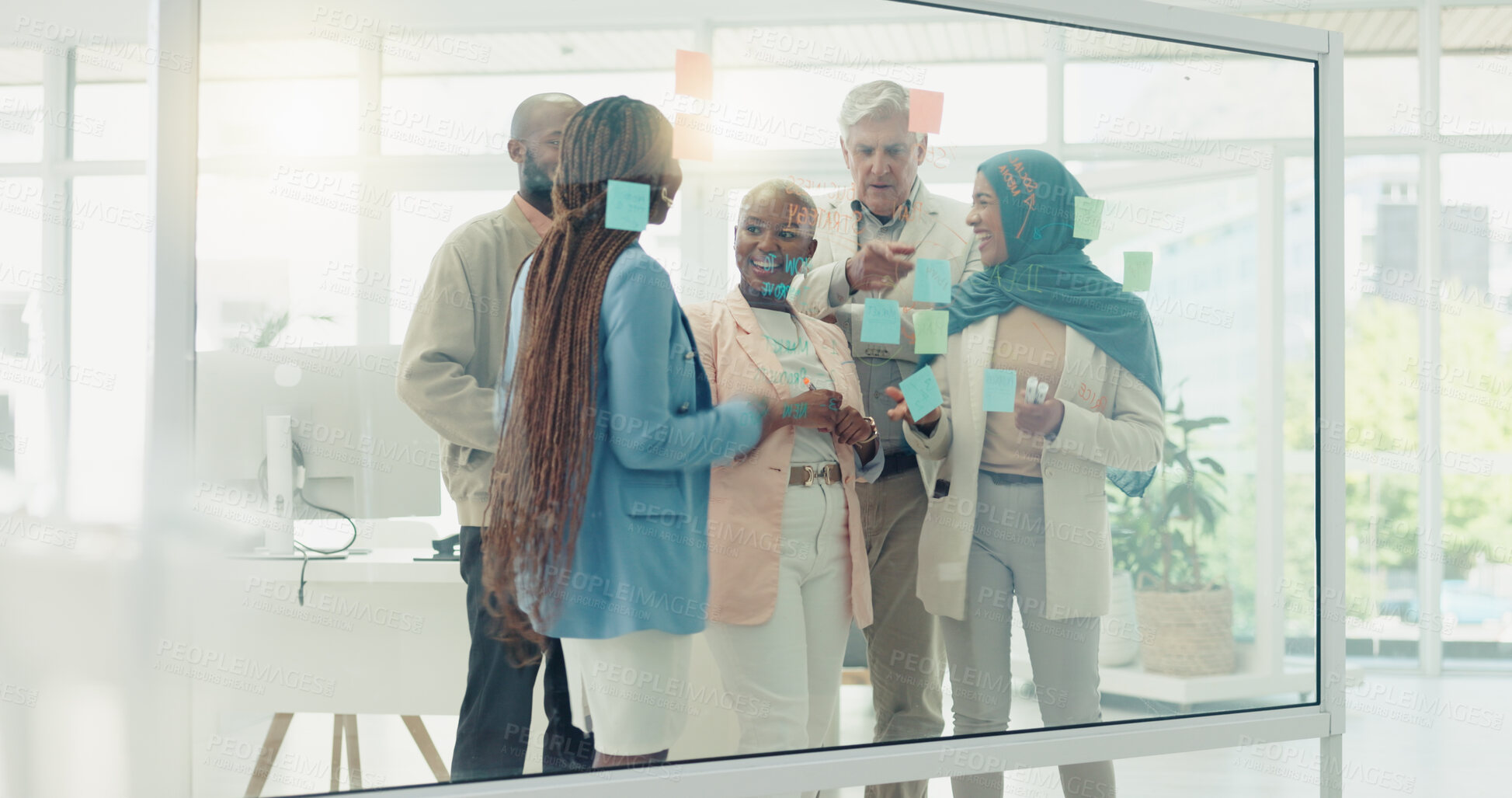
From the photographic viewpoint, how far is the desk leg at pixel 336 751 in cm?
158

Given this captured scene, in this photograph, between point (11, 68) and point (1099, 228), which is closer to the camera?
point (11, 68)

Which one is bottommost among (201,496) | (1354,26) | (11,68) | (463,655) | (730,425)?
(463,655)

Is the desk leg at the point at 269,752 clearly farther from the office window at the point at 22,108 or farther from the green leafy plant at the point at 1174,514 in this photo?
the green leafy plant at the point at 1174,514

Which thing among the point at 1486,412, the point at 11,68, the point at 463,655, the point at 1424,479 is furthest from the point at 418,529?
the point at 1486,412

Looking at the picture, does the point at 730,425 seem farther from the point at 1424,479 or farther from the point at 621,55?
the point at 1424,479

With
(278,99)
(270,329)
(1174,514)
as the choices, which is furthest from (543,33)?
(1174,514)

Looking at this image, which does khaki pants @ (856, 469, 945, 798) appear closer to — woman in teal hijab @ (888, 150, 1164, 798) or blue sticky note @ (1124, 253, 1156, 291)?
woman in teal hijab @ (888, 150, 1164, 798)

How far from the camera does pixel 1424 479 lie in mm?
4184

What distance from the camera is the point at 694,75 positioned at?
172cm

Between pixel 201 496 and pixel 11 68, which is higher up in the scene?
pixel 11 68

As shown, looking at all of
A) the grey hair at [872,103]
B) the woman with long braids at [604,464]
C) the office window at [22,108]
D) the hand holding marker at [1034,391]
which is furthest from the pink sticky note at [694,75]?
the office window at [22,108]

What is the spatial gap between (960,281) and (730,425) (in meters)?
0.59

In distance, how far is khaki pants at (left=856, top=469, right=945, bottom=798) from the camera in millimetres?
1845

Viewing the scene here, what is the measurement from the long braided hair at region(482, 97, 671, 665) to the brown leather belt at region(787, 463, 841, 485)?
0.37 m
